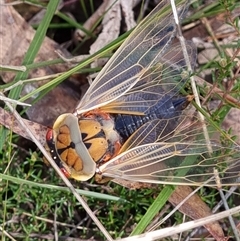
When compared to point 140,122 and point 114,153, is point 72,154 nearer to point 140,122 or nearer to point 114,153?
point 114,153

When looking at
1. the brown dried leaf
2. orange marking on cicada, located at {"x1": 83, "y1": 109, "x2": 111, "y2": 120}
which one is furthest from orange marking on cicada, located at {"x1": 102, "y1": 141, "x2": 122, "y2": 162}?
the brown dried leaf

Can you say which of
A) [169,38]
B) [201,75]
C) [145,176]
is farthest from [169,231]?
[201,75]

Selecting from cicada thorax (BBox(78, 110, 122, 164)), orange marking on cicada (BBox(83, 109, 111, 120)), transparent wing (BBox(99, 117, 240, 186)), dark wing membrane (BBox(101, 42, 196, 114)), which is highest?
dark wing membrane (BBox(101, 42, 196, 114))

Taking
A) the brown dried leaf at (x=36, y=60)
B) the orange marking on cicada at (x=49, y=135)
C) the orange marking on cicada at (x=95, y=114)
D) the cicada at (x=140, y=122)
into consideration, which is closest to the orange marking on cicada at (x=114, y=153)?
the cicada at (x=140, y=122)

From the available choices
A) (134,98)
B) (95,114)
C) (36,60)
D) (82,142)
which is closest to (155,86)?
(134,98)

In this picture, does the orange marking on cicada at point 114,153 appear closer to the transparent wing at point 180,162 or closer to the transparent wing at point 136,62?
the transparent wing at point 180,162

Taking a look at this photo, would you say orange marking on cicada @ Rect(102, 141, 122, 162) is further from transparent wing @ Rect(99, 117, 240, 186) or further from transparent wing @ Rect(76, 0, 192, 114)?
transparent wing @ Rect(76, 0, 192, 114)
